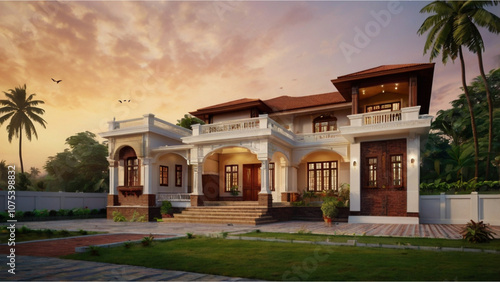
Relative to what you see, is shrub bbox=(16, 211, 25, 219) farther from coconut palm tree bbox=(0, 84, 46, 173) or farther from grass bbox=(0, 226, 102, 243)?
coconut palm tree bbox=(0, 84, 46, 173)

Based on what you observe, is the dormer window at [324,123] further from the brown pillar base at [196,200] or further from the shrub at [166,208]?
the shrub at [166,208]

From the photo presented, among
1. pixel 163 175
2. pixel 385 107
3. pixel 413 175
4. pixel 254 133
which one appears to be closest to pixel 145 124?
pixel 163 175

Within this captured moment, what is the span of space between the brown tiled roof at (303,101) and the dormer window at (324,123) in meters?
0.97

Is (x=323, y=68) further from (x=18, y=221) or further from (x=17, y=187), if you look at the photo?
(x=17, y=187)

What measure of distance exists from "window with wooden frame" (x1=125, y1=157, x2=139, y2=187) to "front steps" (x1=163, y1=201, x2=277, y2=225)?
441 centimetres

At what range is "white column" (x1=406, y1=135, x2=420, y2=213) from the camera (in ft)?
53.1

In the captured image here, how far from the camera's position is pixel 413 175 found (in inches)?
641

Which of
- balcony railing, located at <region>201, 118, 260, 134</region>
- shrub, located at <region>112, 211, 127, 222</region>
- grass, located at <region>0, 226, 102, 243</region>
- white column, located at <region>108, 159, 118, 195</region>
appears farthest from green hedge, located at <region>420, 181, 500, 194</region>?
white column, located at <region>108, 159, 118, 195</region>

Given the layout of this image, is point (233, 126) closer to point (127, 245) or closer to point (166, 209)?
point (166, 209)

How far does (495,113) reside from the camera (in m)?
26.0

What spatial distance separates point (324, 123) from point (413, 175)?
7.12m

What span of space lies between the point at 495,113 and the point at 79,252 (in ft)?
94.0

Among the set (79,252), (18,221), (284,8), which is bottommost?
(18,221)

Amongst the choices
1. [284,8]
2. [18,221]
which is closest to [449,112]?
[284,8]
